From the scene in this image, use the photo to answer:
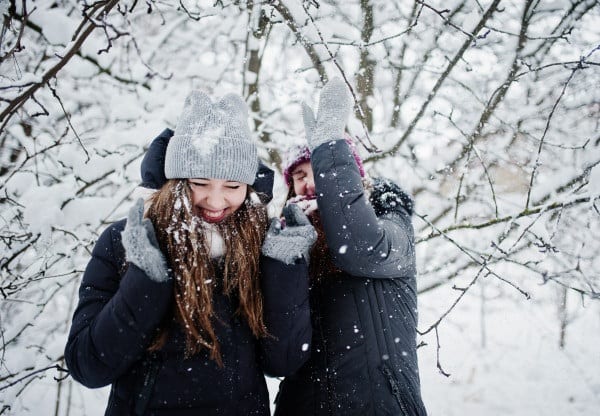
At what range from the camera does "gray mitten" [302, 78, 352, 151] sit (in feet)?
4.88

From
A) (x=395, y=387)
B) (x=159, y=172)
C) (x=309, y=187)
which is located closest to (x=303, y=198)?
(x=309, y=187)

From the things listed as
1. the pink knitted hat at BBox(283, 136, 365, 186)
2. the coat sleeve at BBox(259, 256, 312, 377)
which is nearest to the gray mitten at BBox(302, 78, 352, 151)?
the pink knitted hat at BBox(283, 136, 365, 186)

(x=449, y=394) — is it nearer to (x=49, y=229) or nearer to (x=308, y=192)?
(x=308, y=192)

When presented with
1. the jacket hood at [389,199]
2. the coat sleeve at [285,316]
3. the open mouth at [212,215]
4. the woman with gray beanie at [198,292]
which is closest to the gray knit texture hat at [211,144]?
the woman with gray beanie at [198,292]

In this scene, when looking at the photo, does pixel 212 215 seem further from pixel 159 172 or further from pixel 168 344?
pixel 168 344

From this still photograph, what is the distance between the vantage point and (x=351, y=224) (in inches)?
52.9

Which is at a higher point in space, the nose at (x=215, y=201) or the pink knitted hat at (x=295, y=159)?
the pink knitted hat at (x=295, y=159)

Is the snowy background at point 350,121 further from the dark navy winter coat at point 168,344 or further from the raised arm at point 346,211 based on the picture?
the dark navy winter coat at point 168,344

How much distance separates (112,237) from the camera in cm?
141

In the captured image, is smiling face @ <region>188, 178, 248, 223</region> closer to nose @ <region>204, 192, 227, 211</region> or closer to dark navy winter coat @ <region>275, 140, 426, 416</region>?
nose @ <region>204, 192, 227, 211</region>

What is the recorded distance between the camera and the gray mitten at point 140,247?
3.94ft

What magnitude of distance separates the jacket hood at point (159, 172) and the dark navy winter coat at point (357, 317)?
1.00ft

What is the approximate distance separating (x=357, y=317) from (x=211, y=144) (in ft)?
2.96

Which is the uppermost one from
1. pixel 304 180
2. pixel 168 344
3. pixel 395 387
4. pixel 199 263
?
pixel 304 180
